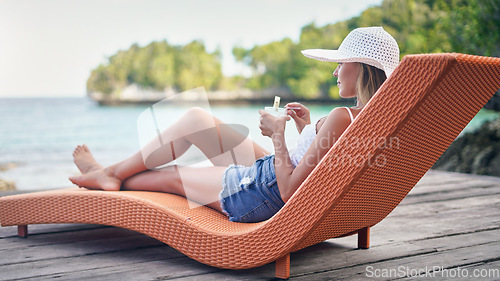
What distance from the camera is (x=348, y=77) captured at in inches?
71.4

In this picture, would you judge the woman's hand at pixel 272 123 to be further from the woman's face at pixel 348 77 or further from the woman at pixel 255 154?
the woman's face at pixel 348 77

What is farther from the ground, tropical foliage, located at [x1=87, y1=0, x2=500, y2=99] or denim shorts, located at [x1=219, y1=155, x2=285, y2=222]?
tropical foliage, located at [x1=87, y1=0, x2=500, y2=99]

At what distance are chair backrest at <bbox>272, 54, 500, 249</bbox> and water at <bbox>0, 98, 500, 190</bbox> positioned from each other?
0.41 meters

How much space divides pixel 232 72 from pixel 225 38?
639 cm

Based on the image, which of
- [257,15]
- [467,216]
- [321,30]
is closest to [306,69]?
[321,30]

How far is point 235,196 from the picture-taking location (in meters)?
2.02

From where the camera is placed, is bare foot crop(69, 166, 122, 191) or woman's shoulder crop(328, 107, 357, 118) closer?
woman's shoulder crop(328, 107, 357, 118)

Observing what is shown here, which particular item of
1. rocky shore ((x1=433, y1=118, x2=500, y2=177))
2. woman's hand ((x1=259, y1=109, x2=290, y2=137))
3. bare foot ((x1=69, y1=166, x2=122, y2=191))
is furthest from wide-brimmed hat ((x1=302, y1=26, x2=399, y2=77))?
rocky shore ((x1=433, y1=118, x2=500, y2=177))

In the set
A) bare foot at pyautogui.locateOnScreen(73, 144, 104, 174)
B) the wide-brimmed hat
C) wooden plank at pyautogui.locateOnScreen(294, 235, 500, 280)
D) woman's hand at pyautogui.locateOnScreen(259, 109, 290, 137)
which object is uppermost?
the wide-brimmed hat

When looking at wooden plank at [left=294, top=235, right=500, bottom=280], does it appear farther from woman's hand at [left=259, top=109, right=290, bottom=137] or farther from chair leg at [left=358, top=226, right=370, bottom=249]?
woman's hand at [left=259, top=109, right=290, bottom=137]

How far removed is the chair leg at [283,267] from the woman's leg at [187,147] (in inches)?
26.4

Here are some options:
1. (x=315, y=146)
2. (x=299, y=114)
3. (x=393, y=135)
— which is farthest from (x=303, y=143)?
(x=393, y=135)

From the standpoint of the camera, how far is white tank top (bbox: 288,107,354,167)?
1822mm

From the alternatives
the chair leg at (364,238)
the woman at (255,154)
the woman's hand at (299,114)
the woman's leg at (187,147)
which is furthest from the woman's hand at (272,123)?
the chair leg at (364,238)
